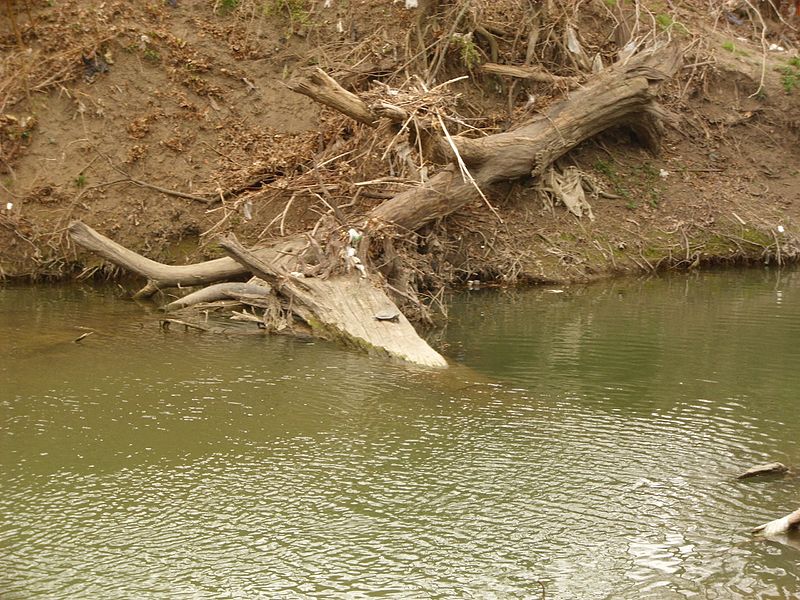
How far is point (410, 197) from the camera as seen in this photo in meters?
11.7

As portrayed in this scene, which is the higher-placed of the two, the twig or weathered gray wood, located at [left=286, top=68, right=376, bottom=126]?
weathered gray wood, located at [left=286, top=68, right=376, bottom=126]

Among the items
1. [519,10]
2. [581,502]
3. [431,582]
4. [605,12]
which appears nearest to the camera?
[431,582]

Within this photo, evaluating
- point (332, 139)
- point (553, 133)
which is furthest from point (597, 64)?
point (332, 139)

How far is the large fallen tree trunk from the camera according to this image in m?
9.79

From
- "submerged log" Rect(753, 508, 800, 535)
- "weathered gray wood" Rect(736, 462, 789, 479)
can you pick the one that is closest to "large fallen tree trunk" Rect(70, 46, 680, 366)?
"weathered gray wood" Rect(736, 462, 789, 479)

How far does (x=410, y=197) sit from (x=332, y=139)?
2.47 m

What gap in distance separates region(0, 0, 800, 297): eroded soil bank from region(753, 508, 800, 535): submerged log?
677 cm

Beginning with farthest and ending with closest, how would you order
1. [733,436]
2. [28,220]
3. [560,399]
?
[28,220], [560,399], [733,436]

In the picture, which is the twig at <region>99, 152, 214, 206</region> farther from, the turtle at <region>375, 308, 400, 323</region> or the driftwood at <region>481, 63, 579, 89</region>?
A: the turtle at <region>375, 308, 400, 323</region>

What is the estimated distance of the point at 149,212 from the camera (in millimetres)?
13688

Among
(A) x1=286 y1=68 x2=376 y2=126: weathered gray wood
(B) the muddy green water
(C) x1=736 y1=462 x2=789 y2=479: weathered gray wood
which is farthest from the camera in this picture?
(A) x1=286 y1=68 x2=376 y2=126: weathered gray wood

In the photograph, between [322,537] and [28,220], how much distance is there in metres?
9.02

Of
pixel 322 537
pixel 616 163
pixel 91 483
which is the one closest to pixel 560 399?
pixel 322 537

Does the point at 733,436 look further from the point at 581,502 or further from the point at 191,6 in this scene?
the point at 191,6
